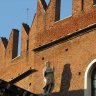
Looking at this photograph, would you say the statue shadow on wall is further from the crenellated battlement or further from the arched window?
the crenellated battlement

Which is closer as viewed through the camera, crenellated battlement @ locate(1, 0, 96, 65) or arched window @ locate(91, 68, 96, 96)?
arched window @ locate(91, 68, 96, 96)

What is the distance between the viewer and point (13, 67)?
2144 centimetres

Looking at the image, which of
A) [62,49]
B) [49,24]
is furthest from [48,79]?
[49,24]

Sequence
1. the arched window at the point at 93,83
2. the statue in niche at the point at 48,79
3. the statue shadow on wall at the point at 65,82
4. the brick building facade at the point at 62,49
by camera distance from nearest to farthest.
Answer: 1. the arched window at the point at 93,83
2. the brick building facade at the point at 62,49
3. the statue shadow on wall at the point at 65,82
4. the statue in niche at the point at 48,79

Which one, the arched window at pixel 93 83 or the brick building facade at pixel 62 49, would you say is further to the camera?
the brick building facade at pixel 62 49

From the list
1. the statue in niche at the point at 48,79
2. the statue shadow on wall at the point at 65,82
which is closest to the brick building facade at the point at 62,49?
the statue shadow on wall at the point at 65,82

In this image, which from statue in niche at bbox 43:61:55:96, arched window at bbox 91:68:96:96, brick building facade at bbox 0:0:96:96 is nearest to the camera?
arched window at bbox 91:68:96:96

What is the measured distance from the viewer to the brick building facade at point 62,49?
17.4m

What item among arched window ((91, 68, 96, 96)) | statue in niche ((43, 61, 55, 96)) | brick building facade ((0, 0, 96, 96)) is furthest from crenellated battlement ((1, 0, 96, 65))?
arched window ((91, 68, 96, 96))

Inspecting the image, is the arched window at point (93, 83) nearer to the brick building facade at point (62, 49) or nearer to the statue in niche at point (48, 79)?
the brick building facade at point (62, 49)

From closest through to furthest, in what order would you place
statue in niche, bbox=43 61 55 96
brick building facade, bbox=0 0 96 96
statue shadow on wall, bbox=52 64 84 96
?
brick building facade, bbox=0 0 96 96
statue shadow on wall, bbox=52 64 84 96
statue in niche, bbox=43 61 55 96

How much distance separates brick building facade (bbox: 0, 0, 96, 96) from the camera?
1738cm

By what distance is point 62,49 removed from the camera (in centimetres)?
1839

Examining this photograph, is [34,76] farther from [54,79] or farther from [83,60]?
[83,60]
